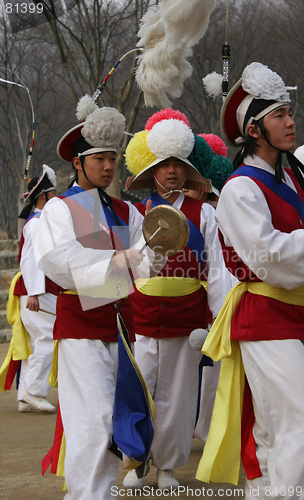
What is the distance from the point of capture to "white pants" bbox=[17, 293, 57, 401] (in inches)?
263

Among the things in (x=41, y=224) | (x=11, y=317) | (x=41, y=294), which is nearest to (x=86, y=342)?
(x=41, y=224)

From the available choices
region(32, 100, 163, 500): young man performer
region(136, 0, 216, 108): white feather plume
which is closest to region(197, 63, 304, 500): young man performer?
region(32, 100, 163, 500): young man performer

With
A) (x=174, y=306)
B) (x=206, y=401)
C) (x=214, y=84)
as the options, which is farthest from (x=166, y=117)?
(x=206, y=401)

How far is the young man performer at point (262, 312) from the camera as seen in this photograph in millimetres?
2953

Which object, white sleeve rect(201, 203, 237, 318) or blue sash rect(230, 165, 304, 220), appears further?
white sleeve rect(201, 203, 237, 318)

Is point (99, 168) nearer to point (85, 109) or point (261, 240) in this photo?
point (85, 109)

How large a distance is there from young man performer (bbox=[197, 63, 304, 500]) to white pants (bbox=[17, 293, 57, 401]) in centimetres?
369

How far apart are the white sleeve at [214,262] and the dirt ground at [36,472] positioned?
104 centimetres

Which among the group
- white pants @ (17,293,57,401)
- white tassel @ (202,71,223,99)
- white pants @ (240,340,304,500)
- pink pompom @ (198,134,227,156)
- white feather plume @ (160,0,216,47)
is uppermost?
white feather plume @ (160,0,216,47)

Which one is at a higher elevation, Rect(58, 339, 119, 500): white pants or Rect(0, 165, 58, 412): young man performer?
Rect(58, 339, 119, 500): white pants

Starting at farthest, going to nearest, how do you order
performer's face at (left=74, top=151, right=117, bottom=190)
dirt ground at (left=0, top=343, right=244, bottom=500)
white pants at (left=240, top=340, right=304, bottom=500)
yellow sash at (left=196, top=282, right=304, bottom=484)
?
dirt ground at (left=0, top=343, right=244, bottom=500) → performer's face at (left=74, top=151, right=117, bottom=190) → yellow sash at (left=196, top=282, right=304, bottom=484) → white pants at (left=240, top=340, right=304, bottom=500)

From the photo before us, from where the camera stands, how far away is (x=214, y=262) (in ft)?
15.1

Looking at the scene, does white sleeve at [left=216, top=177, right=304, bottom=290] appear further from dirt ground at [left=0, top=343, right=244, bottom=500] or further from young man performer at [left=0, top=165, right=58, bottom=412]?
young man performer at [left=0, top=165, right=58, bottom=412]

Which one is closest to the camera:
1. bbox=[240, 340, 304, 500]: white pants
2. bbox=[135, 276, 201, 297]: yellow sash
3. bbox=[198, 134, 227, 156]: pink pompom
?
bbox=[240, 340, 304, 500]: white pants
